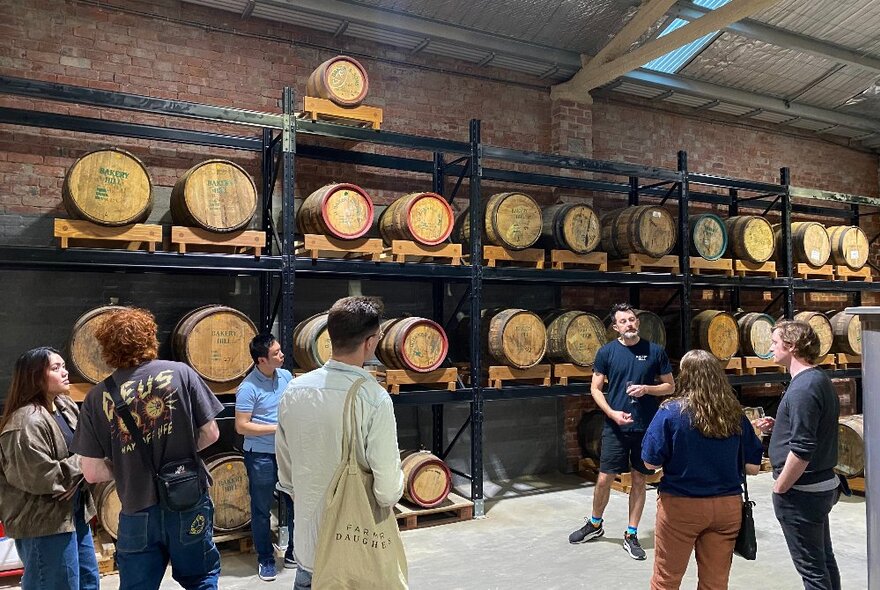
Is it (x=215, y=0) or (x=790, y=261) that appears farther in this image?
(x=790, y=261)

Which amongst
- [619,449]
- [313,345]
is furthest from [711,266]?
[313,345]

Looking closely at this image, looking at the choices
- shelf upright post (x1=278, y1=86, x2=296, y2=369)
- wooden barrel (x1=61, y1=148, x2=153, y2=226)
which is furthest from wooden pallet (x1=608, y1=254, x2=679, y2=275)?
wooden barrel (x1=61, y1=148, x2=153, y2=226)

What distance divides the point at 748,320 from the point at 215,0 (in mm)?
7633

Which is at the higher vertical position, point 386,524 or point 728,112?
point 728,112

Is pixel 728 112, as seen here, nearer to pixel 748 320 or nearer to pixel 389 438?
pixel 748 320

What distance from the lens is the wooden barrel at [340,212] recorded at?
19.7 feet

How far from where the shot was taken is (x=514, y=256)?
280 inches

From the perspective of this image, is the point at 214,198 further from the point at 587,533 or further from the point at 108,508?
the point at 587,533

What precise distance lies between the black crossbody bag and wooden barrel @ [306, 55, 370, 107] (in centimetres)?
415

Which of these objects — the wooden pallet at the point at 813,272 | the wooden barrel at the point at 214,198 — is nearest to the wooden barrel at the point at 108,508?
the wooden barrel at the point at 214,198

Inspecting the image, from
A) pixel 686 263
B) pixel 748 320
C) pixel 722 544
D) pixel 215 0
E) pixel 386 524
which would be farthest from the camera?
pixel 748 320

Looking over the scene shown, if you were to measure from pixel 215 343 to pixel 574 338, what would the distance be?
389cm

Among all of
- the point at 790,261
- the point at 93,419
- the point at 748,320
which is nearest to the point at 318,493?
the point at 93,419

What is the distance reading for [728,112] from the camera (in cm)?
1027
